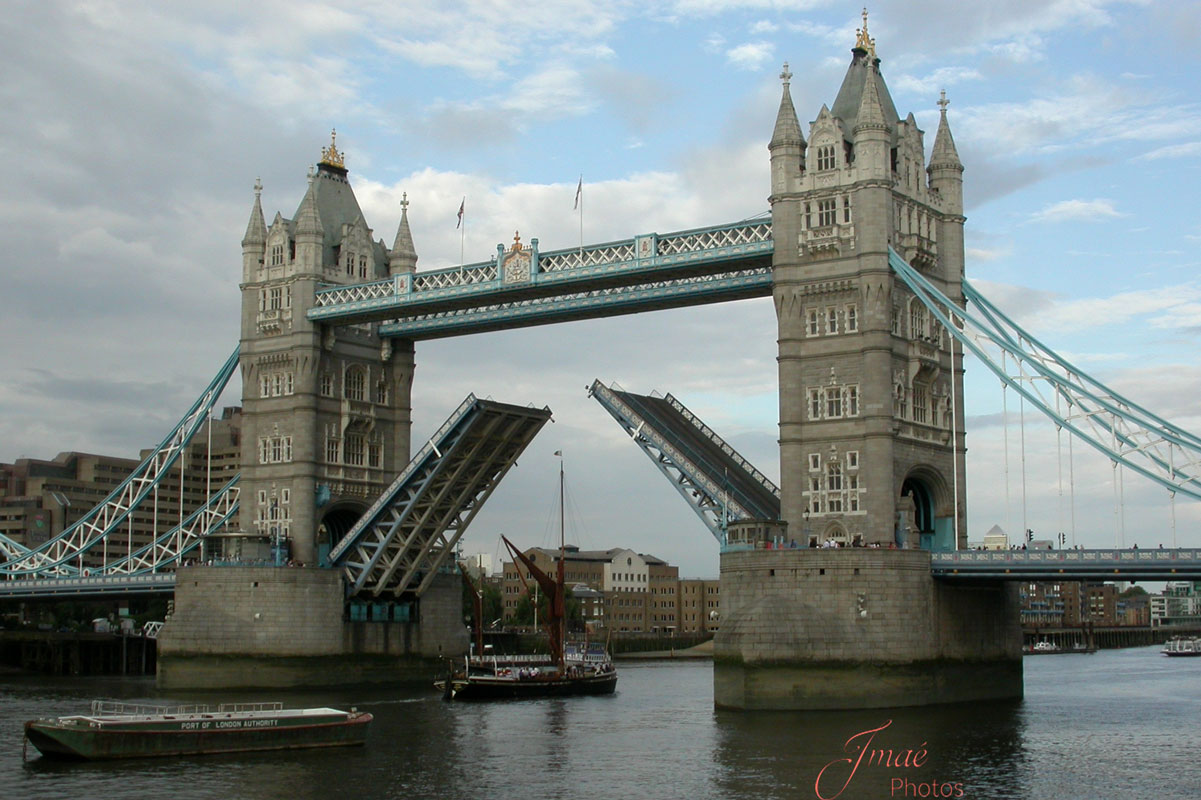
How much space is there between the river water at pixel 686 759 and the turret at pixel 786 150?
2102cm

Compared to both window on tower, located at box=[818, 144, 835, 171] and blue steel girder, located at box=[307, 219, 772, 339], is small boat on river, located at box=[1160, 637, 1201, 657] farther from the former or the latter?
window on tower, located at box=[818, 144, 835, 171]

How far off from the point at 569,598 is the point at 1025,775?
336 ft

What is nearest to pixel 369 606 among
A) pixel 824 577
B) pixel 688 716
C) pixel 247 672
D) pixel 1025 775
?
pixel 247 672

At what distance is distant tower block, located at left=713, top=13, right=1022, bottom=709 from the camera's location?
55.2 metres

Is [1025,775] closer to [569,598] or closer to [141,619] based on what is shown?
[569,598]

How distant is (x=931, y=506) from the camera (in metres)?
62.7

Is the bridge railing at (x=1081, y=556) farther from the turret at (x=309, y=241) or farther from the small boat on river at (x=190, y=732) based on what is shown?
the turret at (x=309, y=241)

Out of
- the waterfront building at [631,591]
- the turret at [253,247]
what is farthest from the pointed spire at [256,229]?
the waterfront building at [631,591]

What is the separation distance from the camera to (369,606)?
78.1 meters

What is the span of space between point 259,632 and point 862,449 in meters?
30.5

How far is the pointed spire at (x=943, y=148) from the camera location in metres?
64.6

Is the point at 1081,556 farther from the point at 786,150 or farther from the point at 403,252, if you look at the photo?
the point at 403,252

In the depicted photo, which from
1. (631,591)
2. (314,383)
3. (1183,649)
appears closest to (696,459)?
(314,383)

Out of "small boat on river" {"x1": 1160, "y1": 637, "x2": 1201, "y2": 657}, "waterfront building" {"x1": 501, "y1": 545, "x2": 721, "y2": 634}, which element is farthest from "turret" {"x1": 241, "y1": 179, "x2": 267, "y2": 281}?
"small boat on river" {"x1": 1160, "y1": 637, "x2": 1201, "y2": 657}
